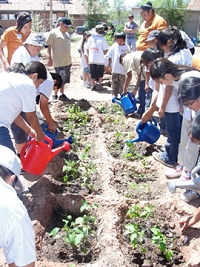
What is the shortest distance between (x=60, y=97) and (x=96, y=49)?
1.44m

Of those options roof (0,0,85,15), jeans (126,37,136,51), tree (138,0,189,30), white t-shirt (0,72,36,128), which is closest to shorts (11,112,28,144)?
white t-shirt (0,72,36,128)

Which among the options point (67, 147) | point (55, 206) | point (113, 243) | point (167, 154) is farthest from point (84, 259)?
point (167, 154)

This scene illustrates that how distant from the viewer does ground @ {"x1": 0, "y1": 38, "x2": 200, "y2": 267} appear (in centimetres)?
267

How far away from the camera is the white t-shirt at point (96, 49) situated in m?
7.28

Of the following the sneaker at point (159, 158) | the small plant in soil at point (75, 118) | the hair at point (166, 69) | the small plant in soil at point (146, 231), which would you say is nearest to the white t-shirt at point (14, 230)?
the small plant in soil at point (146, 231)

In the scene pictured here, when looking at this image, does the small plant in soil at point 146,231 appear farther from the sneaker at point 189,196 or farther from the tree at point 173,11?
the tree at point 173,11

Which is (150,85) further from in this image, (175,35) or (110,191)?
(110,191)

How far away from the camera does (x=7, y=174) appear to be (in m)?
1.57

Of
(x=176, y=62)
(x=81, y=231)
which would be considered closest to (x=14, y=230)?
(x=81, y=231)

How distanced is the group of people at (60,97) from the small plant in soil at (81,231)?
2.17ft

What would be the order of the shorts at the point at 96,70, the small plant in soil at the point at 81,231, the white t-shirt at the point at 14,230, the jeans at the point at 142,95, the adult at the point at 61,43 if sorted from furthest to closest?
the shorts at the point at 96,70
the adult at the point at 61,43
the jeans at the point at 142,95
the small plant in soil at the point at 81,231
the white t-shirt at the point at 14,230

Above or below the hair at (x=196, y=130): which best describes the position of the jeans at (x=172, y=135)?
below

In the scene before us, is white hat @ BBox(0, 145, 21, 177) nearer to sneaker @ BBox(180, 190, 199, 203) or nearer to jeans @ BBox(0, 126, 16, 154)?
jeans @ BBox(0, 126, 16, 154)

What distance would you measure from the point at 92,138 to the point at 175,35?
75.7 inches
